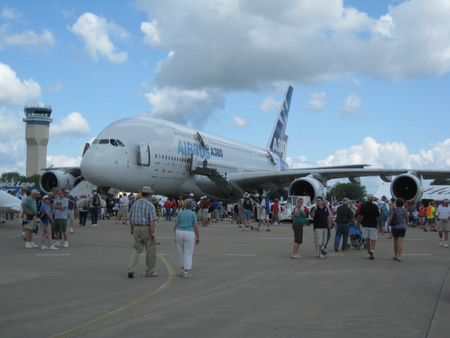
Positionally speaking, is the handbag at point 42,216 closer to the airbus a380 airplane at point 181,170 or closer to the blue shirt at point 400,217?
the blue shirt at point 400,217

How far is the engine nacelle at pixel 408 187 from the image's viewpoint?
27266 millimetres

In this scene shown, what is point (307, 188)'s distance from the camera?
27828 mm

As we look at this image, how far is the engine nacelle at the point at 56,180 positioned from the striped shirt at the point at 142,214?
22.3 m

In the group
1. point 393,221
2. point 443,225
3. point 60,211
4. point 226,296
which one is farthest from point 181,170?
point 226,296

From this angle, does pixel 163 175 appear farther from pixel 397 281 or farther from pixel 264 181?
pixel 397 281

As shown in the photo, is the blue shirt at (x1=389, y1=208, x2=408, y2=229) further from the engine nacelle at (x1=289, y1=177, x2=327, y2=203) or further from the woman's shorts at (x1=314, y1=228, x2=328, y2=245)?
the engine nacelle at (x1=289, y1=177, x2=327, y2=203)

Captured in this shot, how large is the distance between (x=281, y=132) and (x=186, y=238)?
38.8 m

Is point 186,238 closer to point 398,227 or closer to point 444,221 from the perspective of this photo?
point 398,227

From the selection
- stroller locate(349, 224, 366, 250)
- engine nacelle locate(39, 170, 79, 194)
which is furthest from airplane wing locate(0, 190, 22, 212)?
engine nacelle locate(39, 170, 79, 194)

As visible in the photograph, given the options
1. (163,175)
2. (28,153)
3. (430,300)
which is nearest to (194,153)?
(163,175)

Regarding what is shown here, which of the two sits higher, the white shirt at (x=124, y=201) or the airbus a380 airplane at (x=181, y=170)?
the airbus a380 airplane at (x=181, y=170)

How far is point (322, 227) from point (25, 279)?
6.61 meters

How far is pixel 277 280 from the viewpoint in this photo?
854cm

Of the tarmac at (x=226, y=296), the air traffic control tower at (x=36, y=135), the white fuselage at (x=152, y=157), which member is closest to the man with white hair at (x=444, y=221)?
the tarmac at (x=226, y=296)
